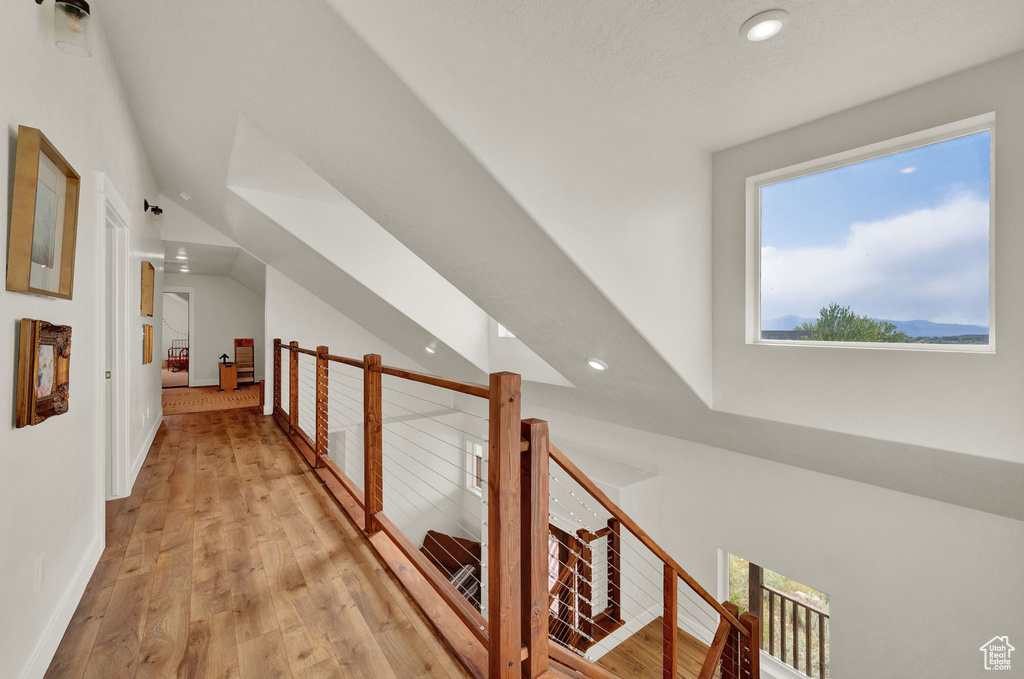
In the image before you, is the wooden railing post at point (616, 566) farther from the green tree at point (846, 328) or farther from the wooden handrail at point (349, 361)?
the wooden handrail at point (349, 361)

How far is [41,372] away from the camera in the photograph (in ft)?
4.51

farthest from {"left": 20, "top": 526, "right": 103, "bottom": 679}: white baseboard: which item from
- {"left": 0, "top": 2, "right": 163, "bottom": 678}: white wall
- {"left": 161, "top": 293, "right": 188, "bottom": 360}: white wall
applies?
{"left": 161, "top": 293, "right": 188, "bottom": 360}: white wall

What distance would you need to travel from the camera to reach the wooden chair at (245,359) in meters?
8.37

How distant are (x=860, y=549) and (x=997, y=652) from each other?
2.39 ft

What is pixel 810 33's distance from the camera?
1.82m

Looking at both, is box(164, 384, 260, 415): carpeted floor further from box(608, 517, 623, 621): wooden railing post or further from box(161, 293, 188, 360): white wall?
box(608, 517, 623, 621): wooden railing post

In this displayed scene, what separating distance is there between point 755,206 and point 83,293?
3.52 metres

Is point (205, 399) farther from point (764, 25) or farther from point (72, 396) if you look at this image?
point (764, 25)

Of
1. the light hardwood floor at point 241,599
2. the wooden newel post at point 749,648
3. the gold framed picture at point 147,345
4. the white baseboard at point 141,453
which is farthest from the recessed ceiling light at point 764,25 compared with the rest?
the gold framed picture at point 147,345

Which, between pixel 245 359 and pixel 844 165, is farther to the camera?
pixel 245 359

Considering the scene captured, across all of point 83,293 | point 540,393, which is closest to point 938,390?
point 540,393

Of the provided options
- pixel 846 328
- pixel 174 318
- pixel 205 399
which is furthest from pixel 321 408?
pixel 174 318

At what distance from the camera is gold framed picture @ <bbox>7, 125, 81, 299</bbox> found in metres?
1.22

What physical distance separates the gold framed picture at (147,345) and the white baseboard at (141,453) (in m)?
0.66
